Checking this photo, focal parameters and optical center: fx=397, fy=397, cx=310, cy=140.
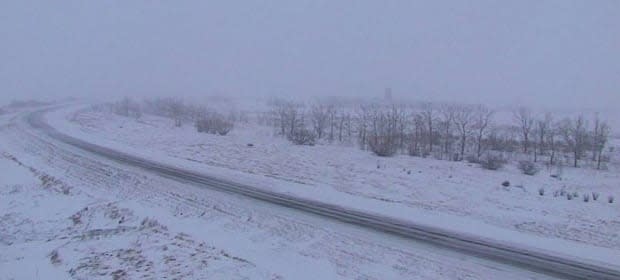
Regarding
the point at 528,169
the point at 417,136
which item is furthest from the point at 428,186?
the point at 417,136

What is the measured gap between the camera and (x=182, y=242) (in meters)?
12.0

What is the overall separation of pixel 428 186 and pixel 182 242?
1254cm

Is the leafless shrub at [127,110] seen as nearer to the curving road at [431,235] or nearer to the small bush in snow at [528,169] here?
the curving road at [431,235]

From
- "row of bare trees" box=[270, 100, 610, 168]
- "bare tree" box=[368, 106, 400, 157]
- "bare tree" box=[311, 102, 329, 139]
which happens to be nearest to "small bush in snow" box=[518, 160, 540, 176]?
"row of bare trees" box=[270, 100, 610, 168]

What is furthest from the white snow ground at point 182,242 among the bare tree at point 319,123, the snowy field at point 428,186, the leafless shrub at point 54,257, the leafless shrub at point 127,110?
the leafless shrub at point 127,110

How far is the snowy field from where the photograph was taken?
13688mm

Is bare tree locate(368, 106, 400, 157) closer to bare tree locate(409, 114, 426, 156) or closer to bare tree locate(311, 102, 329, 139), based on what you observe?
bare tree locate(409, 114, 426, 156)

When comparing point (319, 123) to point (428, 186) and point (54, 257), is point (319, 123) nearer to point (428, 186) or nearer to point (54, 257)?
point (428, 186)

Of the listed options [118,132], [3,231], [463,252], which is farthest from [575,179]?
[118,132]

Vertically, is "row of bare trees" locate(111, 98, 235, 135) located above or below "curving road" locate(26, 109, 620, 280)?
above

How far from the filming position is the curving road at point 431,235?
10492 mm

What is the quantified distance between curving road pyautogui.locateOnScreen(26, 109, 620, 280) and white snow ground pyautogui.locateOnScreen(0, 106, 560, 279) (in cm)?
64

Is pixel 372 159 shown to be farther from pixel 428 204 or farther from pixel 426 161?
pixel 428 204

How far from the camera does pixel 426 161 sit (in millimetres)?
27141
